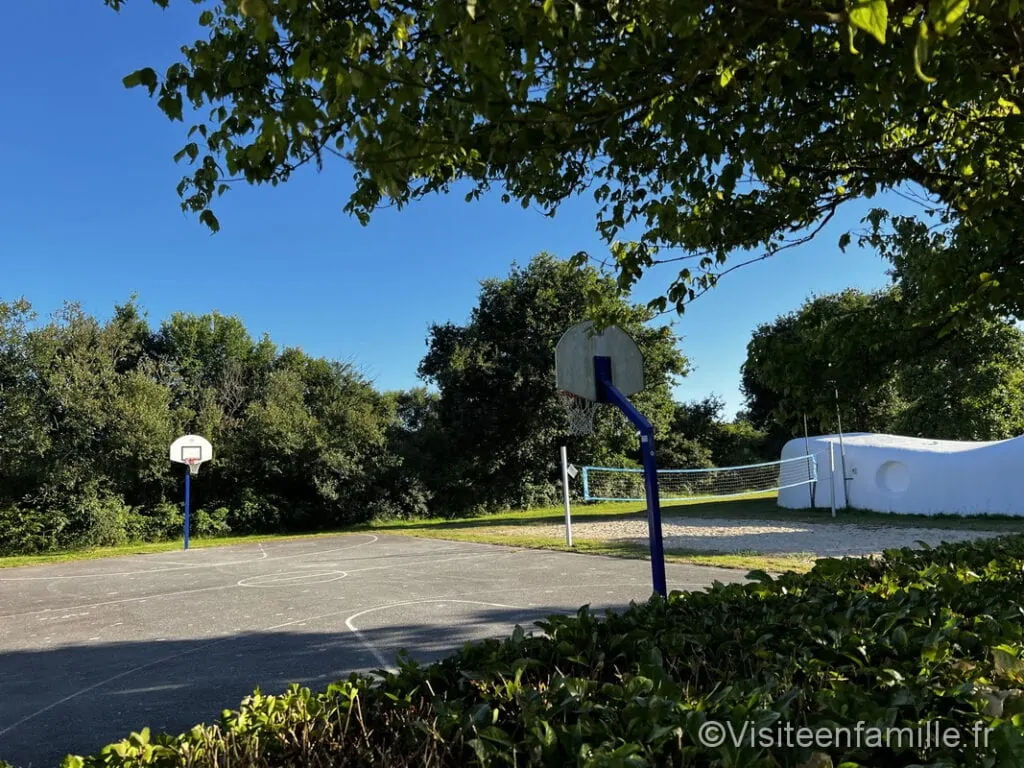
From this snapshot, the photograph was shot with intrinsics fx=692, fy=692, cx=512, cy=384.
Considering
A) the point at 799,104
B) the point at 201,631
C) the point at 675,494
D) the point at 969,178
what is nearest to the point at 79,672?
the point at 201,631

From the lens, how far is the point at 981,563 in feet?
14.4

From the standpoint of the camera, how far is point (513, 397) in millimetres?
28375

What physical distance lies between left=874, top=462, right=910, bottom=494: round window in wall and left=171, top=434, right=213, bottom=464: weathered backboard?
19.9 meters

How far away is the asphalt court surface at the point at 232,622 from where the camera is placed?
4.94 metres

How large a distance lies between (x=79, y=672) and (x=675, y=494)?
26985 mm

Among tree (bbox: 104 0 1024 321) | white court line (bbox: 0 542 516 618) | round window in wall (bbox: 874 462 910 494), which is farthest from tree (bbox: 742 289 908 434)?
round window in wall (bbox: 874 462 910 494)

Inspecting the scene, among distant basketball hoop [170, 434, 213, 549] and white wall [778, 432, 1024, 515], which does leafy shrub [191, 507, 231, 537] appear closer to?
distant basketball hoop [170, 434, 213, 549]

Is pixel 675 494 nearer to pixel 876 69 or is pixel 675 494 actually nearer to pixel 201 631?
pixel 201 631

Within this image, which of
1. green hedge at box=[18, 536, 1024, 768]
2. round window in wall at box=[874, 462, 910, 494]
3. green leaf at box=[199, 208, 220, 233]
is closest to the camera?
green hedge at box=[18, 536, 1024, 768]

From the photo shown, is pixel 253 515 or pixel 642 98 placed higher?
pixel 642 98

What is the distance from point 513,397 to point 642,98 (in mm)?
25105

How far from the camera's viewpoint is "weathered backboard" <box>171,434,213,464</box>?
21.0 meters

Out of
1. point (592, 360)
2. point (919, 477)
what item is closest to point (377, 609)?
point (592, 360)

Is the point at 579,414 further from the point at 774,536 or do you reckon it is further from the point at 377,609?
the point at 377,609
